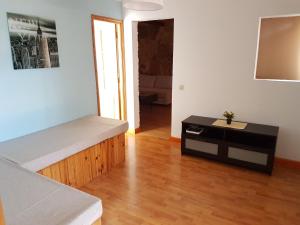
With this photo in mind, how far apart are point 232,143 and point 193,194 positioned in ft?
3.13

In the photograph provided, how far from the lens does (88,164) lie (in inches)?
114

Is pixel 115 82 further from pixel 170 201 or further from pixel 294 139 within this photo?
pixel 294 139

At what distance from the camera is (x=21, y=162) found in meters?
2.18

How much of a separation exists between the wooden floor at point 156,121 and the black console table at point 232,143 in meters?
0.96

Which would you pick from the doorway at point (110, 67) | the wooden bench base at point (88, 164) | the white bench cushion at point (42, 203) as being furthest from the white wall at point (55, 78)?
the white bench cushion at point (42, 203)

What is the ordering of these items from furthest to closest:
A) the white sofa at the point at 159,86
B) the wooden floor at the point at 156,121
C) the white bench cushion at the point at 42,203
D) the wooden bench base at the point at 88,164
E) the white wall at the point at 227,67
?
the white sofa at the point at 159,86 → the wooden floor at the point at 156,121 → the white wall at the point at 227,67 → the wooden bench base at the point at 88,164 → the white bench cushion at the point at 42,203

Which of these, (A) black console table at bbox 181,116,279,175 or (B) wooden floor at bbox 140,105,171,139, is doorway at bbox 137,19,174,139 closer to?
(B) wooden floor at bbox 140,105,171,139

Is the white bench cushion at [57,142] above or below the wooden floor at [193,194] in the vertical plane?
above

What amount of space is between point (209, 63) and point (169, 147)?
1.51 metres

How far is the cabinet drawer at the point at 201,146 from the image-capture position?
3349 mm

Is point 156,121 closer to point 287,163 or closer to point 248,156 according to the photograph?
point 248,156

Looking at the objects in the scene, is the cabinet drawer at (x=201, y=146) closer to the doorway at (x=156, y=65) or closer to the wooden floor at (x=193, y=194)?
the wooden floor at (x=193, y=194)

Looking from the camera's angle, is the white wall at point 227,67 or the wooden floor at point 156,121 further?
the wooden floor at point 156,121

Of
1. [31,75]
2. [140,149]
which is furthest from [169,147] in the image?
[31,75]
